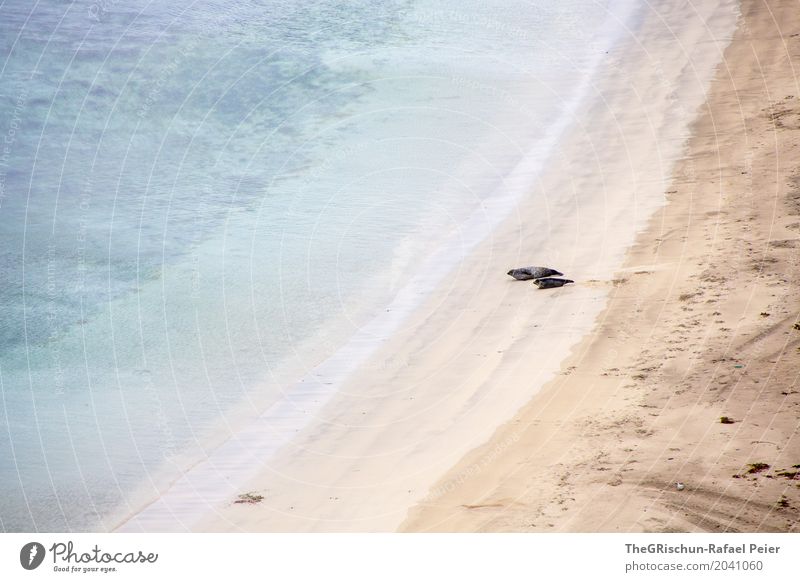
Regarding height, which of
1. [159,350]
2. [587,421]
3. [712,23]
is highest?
[712,23]

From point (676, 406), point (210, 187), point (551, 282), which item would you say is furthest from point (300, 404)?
point (210, 187)

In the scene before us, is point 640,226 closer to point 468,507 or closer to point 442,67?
point 468,507

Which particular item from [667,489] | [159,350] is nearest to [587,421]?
[667,489]

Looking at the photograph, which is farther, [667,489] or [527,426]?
[527,426]

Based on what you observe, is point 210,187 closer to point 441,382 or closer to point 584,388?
point 441,382

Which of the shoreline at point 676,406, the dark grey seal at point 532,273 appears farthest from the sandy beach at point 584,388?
the dark grey seal at point 532,273

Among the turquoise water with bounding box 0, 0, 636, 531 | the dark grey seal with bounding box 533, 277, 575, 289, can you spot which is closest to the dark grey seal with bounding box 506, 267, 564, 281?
the dark grey seal with bounding box 533, 277, 575, 289
